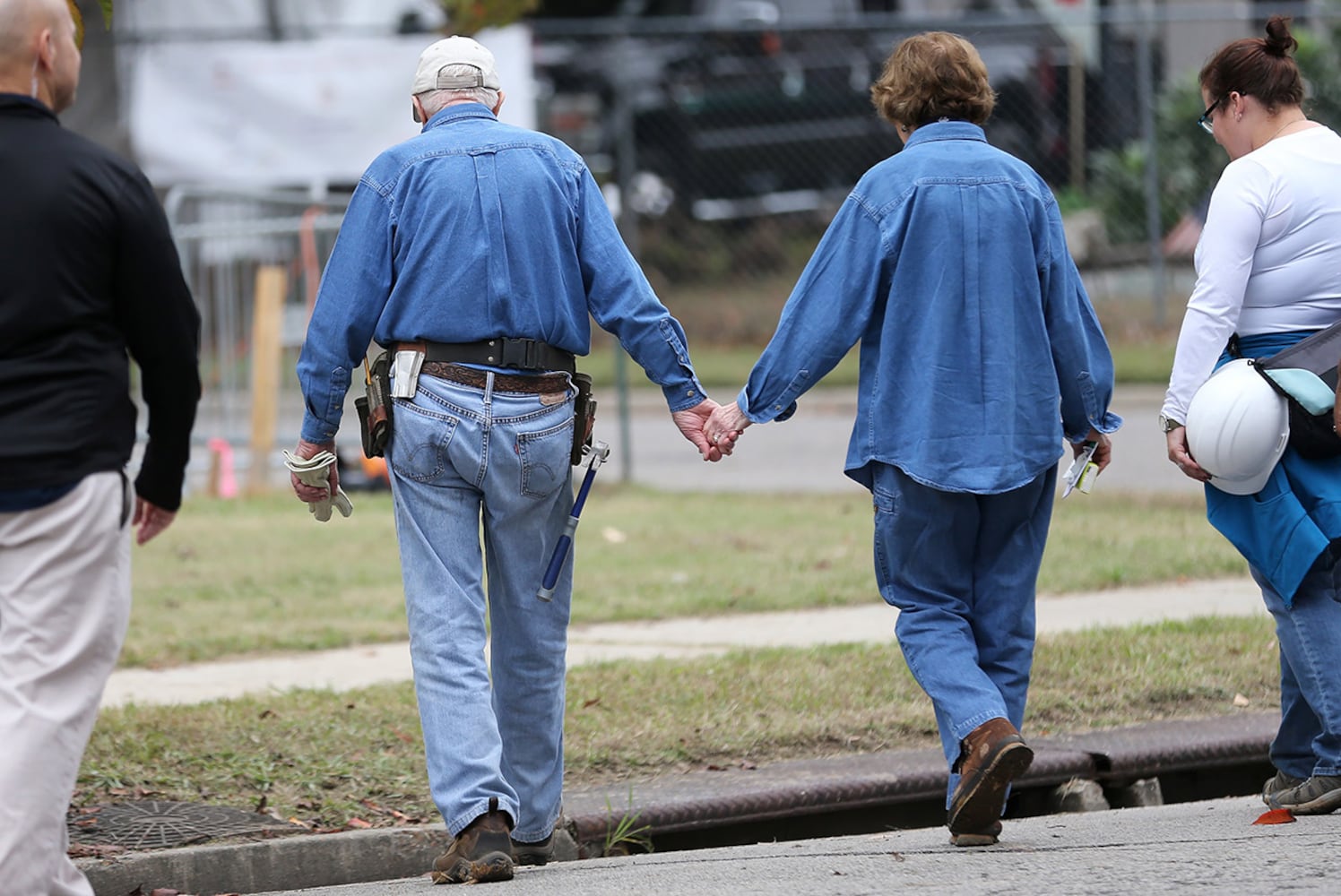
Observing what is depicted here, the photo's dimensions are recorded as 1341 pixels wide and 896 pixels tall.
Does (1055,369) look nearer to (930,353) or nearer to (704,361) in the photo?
(930,353)

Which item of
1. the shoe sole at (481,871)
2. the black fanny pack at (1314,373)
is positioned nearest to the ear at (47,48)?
the shoe sole at (481,871)

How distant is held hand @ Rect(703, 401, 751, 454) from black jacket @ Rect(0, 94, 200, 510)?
1.60 metres

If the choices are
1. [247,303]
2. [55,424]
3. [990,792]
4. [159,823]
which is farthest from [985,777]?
[247,303]

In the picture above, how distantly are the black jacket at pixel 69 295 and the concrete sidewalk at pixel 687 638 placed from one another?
9.64 feet

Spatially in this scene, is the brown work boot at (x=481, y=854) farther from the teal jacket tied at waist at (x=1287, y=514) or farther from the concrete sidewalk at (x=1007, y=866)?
the teal jacket tied at waist at (x=1287, y=514)

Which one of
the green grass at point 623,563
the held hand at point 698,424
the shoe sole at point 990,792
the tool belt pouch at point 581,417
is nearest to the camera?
the shoe sole at point 990,792

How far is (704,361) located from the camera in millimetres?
16125

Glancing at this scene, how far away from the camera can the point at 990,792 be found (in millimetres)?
4465

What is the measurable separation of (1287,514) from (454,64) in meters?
2.28

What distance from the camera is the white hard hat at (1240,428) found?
4617mm

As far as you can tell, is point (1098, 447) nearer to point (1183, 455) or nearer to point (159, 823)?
point (1183, 455)

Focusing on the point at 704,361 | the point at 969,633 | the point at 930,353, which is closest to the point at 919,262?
the point at 930,353

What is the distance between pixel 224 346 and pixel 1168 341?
772 centimetres

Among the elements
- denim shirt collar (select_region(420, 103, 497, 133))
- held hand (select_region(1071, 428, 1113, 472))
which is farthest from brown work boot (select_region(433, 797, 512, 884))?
held hand (select_region(1071, 428, 1113, 472))
